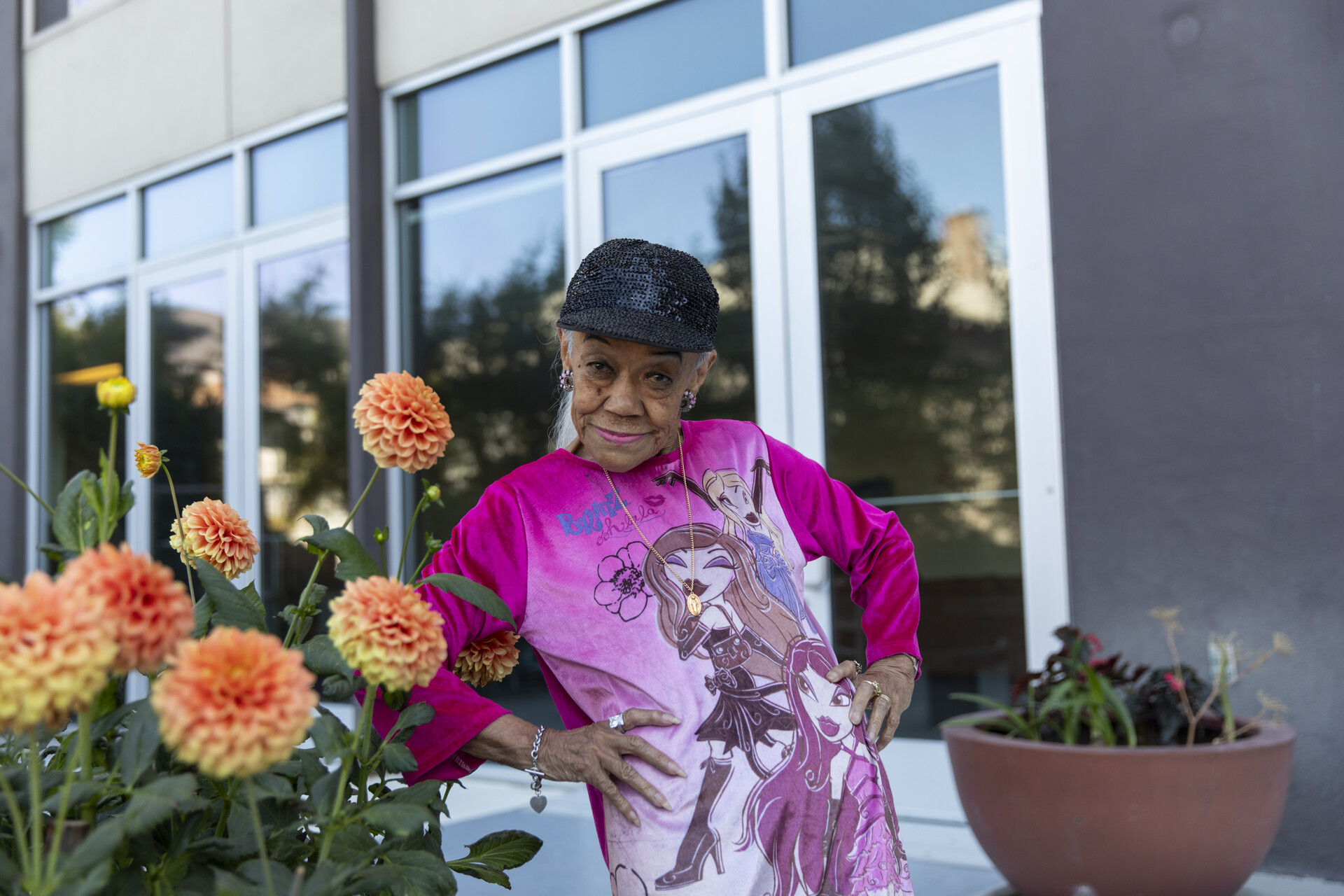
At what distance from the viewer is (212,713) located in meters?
0.59

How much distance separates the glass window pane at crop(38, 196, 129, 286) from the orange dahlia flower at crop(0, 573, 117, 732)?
663cm

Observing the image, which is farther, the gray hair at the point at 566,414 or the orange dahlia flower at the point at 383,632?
the gray hair at the point at 566,414

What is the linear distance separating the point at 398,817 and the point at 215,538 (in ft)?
1.30

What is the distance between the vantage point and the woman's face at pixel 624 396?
1271 mm

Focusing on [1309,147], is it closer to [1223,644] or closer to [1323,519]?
[1323,519]

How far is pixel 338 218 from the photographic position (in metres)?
5.26

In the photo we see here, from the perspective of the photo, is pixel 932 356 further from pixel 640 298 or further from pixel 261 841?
pixel 261 841

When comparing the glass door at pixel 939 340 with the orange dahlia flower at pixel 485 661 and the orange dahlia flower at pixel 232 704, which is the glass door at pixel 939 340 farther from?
the orange dahlia flower at pixel 232 704

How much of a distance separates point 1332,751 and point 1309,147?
1.54m

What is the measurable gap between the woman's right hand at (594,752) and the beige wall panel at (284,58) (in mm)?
4647

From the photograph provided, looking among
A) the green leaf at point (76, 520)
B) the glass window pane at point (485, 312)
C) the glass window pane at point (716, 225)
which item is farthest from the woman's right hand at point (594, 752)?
the glass window pane at point (485, 312)

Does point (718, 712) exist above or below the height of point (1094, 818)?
above

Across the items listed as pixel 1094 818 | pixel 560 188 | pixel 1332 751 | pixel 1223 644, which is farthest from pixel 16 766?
pixel 560 188

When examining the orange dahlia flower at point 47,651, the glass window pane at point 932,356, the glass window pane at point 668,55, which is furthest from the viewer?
the glass window pane at point 668,55
